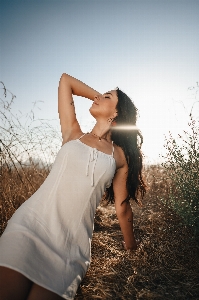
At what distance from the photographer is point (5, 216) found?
2988mm

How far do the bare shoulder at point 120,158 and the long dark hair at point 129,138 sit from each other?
41 millimetres

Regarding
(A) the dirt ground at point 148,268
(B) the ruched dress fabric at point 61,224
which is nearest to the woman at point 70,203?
(B) the ruched dress fabric at point 61,224

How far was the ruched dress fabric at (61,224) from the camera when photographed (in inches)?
61.0

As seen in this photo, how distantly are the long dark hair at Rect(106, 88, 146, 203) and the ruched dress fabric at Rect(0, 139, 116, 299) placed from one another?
40 centimetres

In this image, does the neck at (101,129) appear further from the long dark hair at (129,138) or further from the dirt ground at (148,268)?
the dirt ground at (148,268)

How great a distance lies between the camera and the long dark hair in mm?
2480

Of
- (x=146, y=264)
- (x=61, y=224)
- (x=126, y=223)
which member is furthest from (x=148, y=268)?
(x=61, y=224)

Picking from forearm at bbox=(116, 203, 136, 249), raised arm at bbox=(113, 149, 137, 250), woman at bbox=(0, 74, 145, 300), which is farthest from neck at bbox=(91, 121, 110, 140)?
forearm at bbox=(116, 203, 136, 249)

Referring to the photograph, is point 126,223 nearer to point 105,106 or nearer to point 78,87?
Answer: point 105,106

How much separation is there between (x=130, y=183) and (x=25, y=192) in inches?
64.4

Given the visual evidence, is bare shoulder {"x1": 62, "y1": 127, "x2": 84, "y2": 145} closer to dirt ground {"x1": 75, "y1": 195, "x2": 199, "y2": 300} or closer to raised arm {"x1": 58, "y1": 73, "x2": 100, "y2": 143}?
raised arm {"x1": 58, "y1": 73, "x2": 100, "y2": 143}

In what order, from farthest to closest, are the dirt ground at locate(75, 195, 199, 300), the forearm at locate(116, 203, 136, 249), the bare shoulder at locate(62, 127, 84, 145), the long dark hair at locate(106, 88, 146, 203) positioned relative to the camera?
the long dark hair at locate(106, 88, 146, 203) < the forearm at locate(116, 203, 136, 249) < the bare shoulder at locate(62, 127, 84, 145) < the dirt ground at locate(75, 195, 199, 300)

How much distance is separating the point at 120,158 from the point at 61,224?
88 centimetres

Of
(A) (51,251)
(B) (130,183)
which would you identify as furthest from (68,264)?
(B) (130,183)
